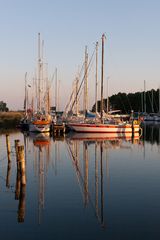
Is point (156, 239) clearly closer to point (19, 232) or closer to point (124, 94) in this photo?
point (19, 232)

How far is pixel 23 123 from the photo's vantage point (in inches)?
2992

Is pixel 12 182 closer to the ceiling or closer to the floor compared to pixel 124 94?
closer to the floor

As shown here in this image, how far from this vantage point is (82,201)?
54.7ft

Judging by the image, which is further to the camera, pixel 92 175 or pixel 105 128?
pixel 105 128

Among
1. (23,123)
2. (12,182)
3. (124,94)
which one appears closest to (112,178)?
(12,182)

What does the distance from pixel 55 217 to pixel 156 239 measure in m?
4.04

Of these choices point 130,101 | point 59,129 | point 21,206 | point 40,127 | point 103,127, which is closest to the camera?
point 21,206

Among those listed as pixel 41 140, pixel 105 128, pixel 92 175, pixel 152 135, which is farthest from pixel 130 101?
pixel 92 175

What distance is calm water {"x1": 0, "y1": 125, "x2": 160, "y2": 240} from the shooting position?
41.9 feet

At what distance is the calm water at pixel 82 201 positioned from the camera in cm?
1277

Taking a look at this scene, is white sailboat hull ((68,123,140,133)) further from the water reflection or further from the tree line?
the tree line

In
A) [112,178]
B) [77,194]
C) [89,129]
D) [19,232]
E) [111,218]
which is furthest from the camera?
[89,129]

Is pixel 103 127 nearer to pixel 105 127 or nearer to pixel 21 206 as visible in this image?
pixel 105 127

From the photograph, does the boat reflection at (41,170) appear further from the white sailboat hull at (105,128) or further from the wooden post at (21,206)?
the white sailboat hull at (105,128)
